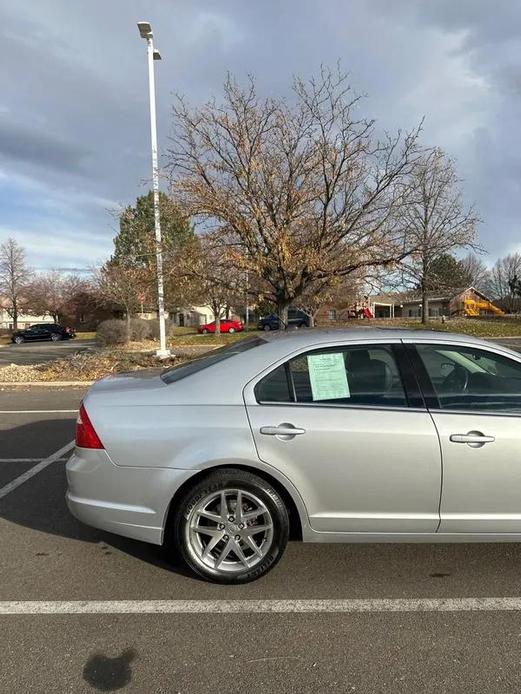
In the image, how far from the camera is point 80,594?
3139 millimetres

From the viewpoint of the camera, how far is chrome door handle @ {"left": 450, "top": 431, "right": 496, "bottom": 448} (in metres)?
3.09

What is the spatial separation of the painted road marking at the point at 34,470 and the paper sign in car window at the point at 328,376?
3238mm

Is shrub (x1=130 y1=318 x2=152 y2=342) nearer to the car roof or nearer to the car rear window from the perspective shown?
the car rear window

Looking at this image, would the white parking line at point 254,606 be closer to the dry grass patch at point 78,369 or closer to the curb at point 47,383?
the curb at point 47,383

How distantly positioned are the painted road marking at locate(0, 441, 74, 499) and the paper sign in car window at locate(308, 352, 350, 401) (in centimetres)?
324

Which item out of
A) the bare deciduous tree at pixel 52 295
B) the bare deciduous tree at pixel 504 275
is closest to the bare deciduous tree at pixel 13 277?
the bare deciduous tree at pixel 52 295

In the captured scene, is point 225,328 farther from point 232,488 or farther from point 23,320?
point 232,488

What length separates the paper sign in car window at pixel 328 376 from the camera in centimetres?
328

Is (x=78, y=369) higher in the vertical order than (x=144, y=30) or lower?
lower

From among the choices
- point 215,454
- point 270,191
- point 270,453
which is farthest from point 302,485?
point 270,191

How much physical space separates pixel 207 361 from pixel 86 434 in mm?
916

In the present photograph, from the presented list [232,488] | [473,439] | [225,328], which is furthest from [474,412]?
[225,328]

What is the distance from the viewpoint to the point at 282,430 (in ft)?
10.2

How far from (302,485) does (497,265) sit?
103 metres
